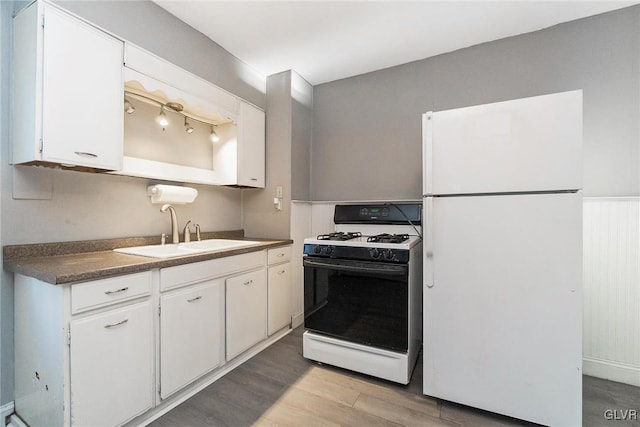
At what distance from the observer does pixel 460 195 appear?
1.58 metres

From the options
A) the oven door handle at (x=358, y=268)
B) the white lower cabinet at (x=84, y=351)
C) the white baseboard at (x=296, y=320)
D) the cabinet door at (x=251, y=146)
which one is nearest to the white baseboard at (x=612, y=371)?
the oven door handle at (x=358, y=268)

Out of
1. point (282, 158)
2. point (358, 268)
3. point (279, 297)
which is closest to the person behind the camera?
point (358, 268)

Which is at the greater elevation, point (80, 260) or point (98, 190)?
point (98, 190)

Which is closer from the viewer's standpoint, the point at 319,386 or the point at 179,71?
the point at 319,386

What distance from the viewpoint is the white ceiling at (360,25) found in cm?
190

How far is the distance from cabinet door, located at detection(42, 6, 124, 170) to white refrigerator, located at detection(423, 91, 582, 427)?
187cm

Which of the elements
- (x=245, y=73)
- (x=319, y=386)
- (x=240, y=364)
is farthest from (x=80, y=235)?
(x=245, y=73)

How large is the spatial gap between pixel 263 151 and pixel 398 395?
2354 millimetres

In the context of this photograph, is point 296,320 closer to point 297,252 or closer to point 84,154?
point 297,252

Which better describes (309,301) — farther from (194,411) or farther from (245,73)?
(245,73)

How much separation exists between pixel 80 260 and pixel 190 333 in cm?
72

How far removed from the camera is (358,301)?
1907mm

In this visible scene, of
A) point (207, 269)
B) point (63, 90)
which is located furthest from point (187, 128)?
point (207, 269)

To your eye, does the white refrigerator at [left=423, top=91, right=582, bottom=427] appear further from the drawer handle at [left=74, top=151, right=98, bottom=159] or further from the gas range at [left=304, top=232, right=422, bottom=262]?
the drawer handle at [left=74, top=151, right=98, bottom=159]
